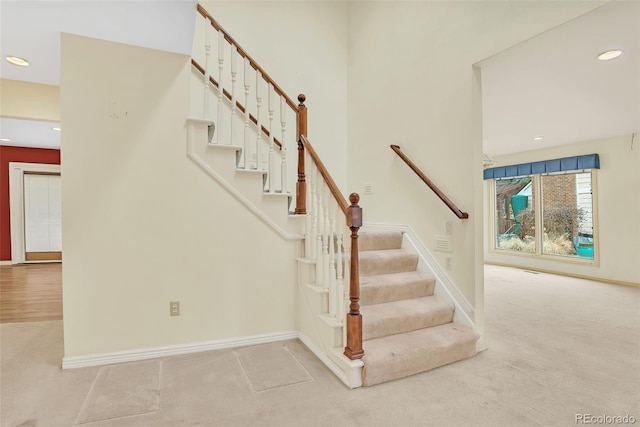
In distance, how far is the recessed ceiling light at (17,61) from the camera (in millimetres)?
2803

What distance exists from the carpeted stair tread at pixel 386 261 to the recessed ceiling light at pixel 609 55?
2296mm

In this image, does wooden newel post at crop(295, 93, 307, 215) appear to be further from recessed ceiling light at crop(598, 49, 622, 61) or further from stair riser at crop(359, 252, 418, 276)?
recessed ceiling light at crop(598, 49, 622, 61)

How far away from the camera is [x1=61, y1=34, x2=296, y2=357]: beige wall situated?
2.35 m

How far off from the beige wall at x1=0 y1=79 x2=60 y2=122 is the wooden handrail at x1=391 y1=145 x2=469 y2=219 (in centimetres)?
391

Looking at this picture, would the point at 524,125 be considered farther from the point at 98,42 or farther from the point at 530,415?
the point at 98,42

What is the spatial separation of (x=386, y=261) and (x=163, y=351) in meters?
2.03

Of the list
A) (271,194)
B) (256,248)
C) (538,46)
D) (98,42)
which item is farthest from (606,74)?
(98,42)

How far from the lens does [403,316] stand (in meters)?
2.56

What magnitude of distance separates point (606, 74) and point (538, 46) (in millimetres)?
1325

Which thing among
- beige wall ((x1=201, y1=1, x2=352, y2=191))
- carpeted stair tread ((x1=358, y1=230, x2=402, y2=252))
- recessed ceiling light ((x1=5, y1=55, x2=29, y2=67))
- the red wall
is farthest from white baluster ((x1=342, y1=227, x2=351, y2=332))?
the red wall

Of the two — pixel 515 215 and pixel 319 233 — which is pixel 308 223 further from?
pixel 515 215

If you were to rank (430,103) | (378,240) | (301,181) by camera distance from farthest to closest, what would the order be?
(378,240) < (430,103) < (301,181)

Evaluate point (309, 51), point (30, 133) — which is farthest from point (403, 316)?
point (30, 133)

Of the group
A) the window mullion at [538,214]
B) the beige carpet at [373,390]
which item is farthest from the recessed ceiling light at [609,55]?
the window mullion at [538,214]
